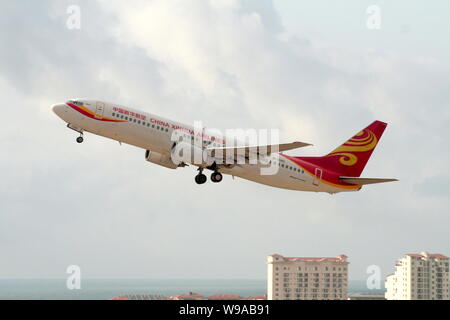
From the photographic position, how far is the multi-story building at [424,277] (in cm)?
16500

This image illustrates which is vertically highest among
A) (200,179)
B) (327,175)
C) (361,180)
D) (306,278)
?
(327,175)

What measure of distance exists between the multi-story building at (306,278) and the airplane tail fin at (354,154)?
8317cm

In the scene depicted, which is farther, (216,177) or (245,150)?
(216,177)

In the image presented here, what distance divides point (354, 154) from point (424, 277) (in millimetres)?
94984

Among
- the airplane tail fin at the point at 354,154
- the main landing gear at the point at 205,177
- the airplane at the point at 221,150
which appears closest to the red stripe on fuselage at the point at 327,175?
the airplane at the point at 221,150

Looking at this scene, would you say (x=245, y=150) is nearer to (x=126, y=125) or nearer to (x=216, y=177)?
(x=216, y=177)

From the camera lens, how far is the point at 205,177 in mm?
73500

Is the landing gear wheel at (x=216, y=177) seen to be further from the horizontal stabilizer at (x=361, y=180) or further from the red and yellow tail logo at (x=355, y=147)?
the red and yellow tail logo at (x=355, y=147)

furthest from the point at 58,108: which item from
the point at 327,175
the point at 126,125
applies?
the point at 327,175

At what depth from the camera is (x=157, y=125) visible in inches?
2660

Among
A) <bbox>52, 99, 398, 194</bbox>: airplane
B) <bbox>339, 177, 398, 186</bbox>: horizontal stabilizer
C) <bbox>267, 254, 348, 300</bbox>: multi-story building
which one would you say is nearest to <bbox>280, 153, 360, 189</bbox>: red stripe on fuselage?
<bbox>52, 99, 398, 194</bbox>: airplane

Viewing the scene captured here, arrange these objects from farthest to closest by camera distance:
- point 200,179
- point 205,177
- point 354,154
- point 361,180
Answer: point 354,154, point 361,180, point 205,177, point 200,179

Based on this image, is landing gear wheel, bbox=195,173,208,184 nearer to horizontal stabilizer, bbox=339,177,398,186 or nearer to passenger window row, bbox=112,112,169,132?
passenger window row, bbox=112,112,169,132
